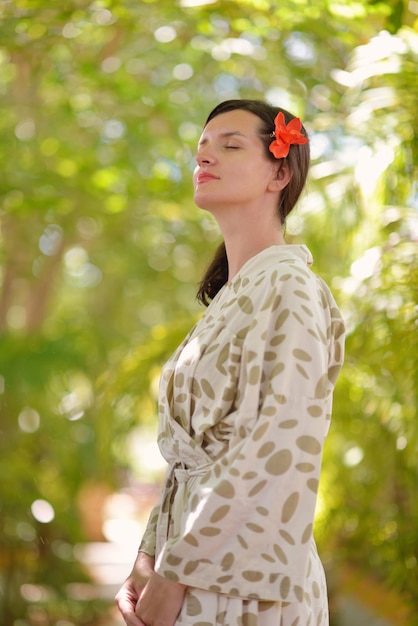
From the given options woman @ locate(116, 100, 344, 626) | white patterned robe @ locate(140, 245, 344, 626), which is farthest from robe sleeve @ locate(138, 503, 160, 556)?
white patterned robe @ locate(140, 245, 344, 626)

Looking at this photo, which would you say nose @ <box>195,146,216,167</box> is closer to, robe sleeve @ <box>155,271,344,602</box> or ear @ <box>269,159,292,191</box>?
ear @ <box>269,159,292,191</box>

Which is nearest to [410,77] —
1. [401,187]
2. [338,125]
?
[401,187]

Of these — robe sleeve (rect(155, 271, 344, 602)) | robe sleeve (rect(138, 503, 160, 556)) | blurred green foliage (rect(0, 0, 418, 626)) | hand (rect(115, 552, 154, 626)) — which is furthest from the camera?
blurred green foliage (rect(0, 0, 418, 626))

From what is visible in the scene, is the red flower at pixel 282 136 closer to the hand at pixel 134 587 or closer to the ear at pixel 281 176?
the ear at pixel 281 176

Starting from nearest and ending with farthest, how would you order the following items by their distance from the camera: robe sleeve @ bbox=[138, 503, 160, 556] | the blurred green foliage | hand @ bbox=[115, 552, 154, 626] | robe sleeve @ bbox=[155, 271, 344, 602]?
robe sleeve @ bbox=[155, 271, 344, 602] → hand @ bbox=[115, 552, 154, 626] → robe sleeve @ bbox=[138, 503, 160, 556] → the blurred green foliage

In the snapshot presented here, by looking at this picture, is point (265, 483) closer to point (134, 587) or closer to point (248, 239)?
point (134, 587)

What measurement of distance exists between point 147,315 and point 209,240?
385 cm

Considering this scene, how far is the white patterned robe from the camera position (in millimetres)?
1238

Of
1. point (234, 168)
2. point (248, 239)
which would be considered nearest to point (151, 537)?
point (248, 239)

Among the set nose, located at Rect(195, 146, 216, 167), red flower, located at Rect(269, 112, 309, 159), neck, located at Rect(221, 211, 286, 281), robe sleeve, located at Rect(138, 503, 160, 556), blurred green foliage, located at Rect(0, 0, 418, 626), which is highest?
red flower, located at Rect(269, 112, 309, 159)

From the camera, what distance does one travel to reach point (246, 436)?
126 cm

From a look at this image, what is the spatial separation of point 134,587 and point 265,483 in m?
0.31

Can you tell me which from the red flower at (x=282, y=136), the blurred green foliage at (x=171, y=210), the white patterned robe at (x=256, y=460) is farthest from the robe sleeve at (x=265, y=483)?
the blurred green foliage at (x=171, y=210)

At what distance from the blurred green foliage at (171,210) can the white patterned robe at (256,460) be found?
1.01m
